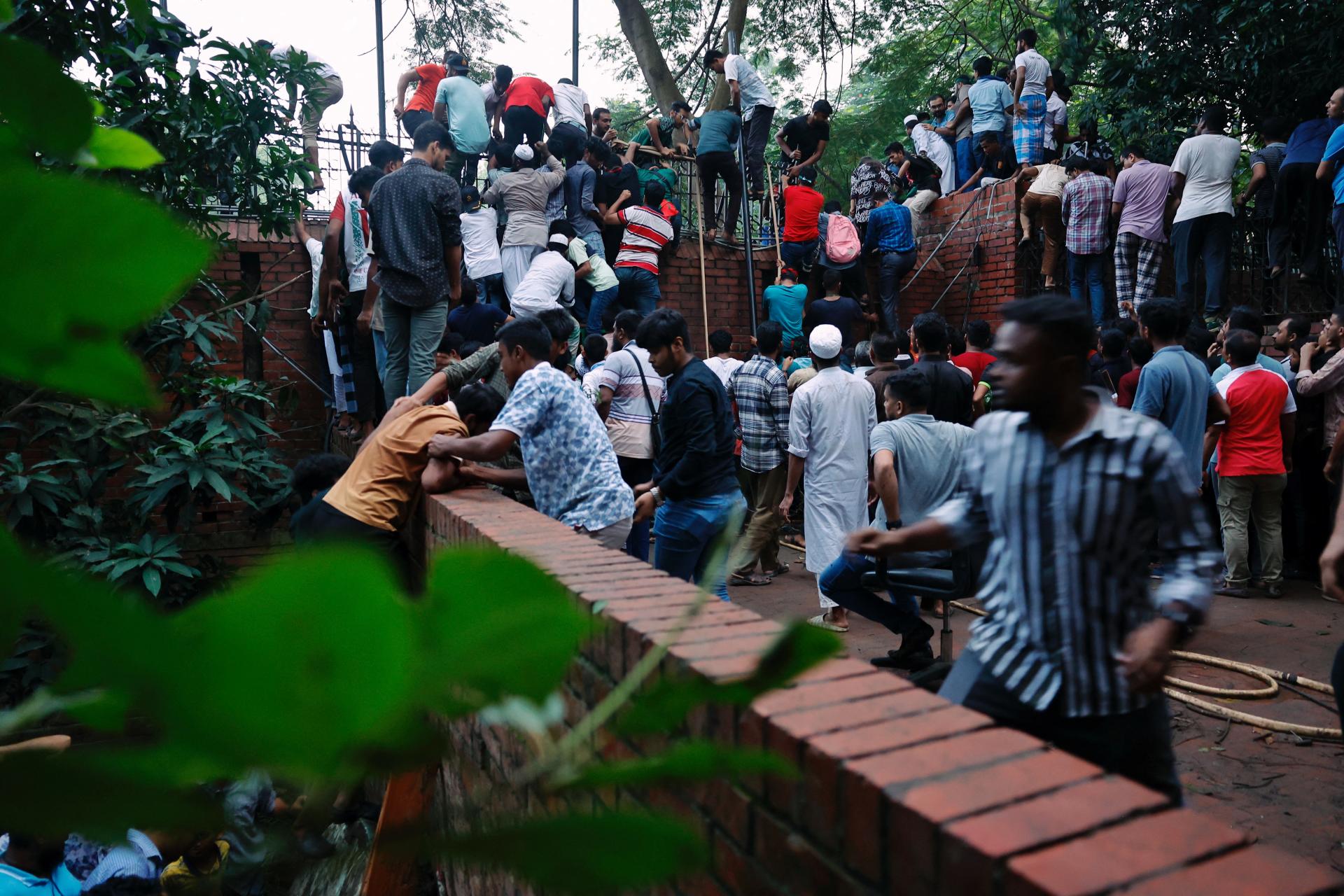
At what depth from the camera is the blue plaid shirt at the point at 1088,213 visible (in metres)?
8.38

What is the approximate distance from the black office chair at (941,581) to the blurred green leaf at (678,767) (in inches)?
160

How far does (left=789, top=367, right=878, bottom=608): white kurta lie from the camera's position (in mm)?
5562

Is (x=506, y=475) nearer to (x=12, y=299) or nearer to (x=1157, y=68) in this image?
(x=12, y=299)

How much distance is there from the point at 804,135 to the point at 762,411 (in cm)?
538

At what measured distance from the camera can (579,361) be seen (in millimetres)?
7664

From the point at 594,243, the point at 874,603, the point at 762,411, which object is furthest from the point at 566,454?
the point at 594,243


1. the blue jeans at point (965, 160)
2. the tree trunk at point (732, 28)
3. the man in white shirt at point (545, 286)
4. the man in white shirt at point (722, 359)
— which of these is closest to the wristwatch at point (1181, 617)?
the man in white shirt at point (722, 359)

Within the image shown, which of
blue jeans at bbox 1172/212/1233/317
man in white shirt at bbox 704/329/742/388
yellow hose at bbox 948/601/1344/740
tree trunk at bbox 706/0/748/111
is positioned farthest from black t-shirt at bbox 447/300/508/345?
tree trunk at bbox 706/0/748/111

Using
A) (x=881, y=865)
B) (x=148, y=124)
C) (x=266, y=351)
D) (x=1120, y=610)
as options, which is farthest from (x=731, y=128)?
(x=881, y=865)

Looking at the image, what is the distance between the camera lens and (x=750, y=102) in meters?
10.1

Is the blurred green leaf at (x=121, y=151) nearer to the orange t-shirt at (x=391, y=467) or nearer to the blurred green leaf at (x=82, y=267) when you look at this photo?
the blurred green leaf at (x=82, y=267)

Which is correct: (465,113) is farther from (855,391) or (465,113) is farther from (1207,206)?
(1207,206)

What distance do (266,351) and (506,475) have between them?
471 centimetres

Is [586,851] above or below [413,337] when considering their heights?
below
